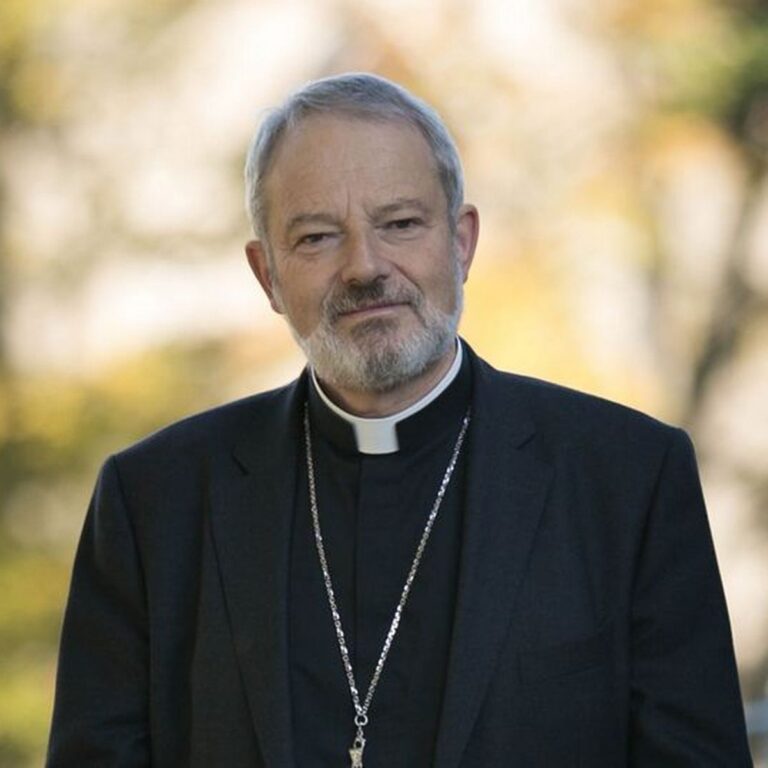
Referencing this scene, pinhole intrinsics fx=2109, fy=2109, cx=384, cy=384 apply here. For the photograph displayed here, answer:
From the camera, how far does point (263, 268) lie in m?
3.29

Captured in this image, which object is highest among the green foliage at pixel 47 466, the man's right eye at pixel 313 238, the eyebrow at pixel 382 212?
the green foliage at pixel 47 466

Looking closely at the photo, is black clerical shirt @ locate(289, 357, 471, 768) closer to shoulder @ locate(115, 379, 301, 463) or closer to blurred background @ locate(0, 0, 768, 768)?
shoulder @ locate(115, 379, 301, 463)

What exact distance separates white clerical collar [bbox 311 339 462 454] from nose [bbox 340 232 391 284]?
0.26 m

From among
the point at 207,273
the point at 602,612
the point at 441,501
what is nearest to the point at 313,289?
the point at 441,501

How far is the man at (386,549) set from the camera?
2951 millimetres

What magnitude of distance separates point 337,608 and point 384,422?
296 mm

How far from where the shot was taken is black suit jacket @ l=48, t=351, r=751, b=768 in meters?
2.94

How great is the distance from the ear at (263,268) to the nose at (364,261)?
23cm

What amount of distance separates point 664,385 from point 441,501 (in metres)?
8.00

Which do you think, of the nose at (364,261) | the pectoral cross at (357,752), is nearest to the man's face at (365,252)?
the nose at (364,261)

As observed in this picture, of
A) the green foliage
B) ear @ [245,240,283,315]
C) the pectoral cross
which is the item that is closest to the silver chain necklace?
the pectoral cross

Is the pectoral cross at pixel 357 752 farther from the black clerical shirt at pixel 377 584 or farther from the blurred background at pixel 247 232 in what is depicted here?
the blurred background at pixel 247 232

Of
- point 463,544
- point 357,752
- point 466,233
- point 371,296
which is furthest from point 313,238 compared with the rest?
point 357,752

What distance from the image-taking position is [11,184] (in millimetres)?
10789
